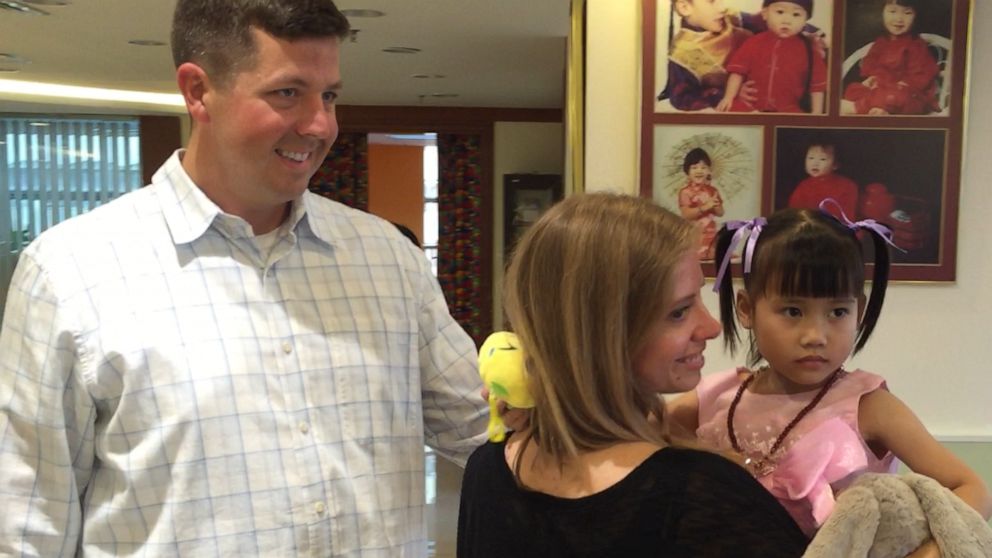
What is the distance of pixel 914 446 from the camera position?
1313 millimetres

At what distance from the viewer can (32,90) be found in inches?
252

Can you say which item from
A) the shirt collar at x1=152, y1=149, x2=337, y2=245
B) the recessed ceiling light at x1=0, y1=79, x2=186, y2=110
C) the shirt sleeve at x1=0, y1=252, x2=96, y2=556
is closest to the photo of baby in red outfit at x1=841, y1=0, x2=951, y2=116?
the shirt collar at x1=152, y1=149, x2=337, y2=245

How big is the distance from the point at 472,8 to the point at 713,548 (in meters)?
3.00

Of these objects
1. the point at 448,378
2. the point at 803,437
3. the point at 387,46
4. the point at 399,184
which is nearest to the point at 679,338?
the point at 803,437

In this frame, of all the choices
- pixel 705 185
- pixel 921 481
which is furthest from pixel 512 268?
pixel 705 185

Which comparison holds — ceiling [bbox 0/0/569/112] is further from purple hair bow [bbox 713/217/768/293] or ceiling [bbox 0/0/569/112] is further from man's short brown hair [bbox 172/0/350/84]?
man's short brown hair [bbox 172/0/350/84]

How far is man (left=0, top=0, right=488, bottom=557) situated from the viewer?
1175 mm

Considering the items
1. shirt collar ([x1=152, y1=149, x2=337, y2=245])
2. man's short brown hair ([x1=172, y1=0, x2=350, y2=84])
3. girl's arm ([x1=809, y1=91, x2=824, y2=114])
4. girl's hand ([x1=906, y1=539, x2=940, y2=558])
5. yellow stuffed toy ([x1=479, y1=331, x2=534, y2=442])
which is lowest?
girl's hand ([x1=906, y1=539, x2=940, y2=558])

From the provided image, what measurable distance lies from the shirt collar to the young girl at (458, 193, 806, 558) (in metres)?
0.46

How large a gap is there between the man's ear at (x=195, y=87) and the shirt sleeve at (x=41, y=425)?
306 mm

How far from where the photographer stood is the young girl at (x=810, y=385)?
126cm

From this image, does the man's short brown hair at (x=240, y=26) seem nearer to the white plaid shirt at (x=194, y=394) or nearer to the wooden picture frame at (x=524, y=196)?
the white plaid shirt at (x=194, y=394)

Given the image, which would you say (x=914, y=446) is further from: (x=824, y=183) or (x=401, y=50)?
(x=401, y=50)

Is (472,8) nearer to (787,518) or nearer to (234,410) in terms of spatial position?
(234,410)
